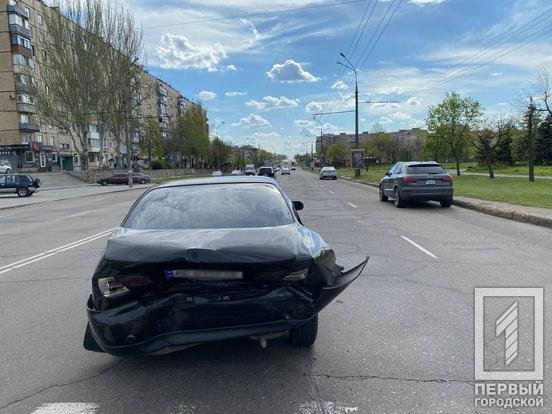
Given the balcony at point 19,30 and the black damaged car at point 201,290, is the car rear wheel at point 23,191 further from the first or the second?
the balcony at point 19,30

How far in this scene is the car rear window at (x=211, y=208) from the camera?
13.2 ft

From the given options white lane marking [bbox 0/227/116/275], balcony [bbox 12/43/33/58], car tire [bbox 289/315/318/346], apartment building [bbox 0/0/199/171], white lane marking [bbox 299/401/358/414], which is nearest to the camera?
white lane marking [bbox 299/401/358/414]

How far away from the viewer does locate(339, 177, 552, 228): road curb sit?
11455 mm

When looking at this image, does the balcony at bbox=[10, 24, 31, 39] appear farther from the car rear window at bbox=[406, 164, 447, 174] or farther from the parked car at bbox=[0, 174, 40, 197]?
the car rear window at bbox=[406, 164, 447, 174]

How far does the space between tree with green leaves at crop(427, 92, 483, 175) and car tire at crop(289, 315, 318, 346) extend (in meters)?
40.2

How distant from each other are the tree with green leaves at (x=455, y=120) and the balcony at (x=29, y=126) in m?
54.2

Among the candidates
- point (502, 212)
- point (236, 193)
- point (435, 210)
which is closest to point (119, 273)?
point (236, 193)

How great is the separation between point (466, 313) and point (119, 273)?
3568 millimetres

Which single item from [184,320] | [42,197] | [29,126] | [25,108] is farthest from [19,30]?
[184,320]

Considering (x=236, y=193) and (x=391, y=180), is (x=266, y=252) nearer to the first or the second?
(x=236, y=193)

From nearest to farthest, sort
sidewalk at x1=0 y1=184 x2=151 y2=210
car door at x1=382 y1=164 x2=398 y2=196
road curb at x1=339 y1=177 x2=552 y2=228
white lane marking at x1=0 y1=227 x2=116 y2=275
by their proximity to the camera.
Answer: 1. white lane marking at x1=0 y1=227 x2=116 y2=275
2. road curb at x1=339 y1=177 x2=552 y2=228
3. car door at x1=382 y1=164 x2=398 y2=196
4. sidewalk at x1=0 y1=184 x2=151 y2=210

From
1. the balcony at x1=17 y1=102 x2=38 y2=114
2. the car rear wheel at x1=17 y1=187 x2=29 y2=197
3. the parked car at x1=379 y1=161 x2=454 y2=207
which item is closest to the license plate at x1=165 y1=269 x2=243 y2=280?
the parked car at x1=379 y1=161 x2=454 y2=207

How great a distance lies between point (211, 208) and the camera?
14.0ft

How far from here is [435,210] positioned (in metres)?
15.4
